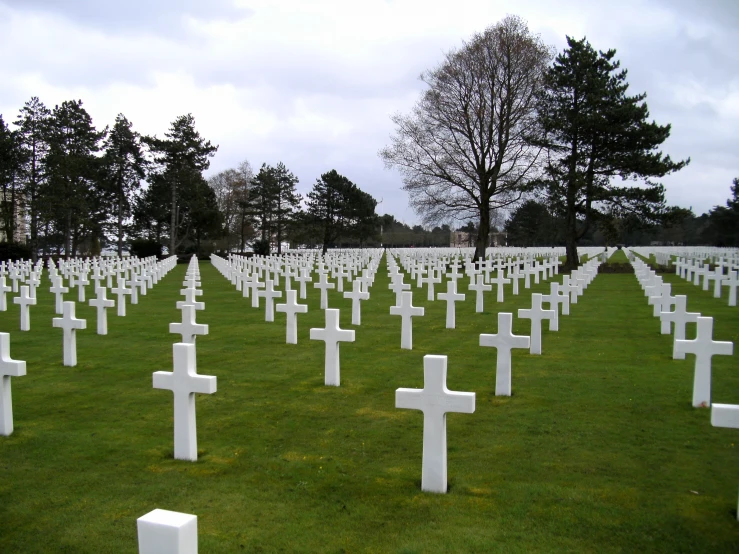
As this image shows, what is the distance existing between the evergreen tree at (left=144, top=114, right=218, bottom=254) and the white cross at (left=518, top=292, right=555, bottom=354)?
44.9 m

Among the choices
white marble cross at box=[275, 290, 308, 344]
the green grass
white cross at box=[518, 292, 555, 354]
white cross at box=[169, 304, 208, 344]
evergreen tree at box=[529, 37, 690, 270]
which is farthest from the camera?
evergreen tree at box=[529, 37, 690, 270]

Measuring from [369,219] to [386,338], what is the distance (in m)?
49.1

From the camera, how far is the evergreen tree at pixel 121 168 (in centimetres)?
5019

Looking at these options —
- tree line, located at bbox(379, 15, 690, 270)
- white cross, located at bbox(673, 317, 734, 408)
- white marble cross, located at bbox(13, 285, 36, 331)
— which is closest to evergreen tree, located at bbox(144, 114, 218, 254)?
tree line, located at bbox(379, 15, 690, 270)

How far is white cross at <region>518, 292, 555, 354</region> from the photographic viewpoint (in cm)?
872

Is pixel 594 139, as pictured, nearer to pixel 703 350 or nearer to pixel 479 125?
pixel 479 125

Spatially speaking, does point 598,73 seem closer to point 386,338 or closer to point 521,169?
point 521,169

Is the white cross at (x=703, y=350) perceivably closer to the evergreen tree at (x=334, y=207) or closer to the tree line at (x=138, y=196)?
the tree line at (x=138, y=196)

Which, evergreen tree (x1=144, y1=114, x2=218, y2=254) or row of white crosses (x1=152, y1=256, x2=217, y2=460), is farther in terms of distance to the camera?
evergreen tree (x1=144, y1=114, x2=218, y2=254)

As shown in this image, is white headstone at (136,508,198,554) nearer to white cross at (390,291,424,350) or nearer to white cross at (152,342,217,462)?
white cross at (152,342,217,462)

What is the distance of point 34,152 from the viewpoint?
41.4 metres

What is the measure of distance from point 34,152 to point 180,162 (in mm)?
11210

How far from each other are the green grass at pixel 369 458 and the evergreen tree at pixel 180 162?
4282cm

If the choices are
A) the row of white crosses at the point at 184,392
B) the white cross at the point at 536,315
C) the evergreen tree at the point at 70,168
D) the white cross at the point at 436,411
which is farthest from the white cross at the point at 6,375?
the evergreen tree at the point at 70,168
